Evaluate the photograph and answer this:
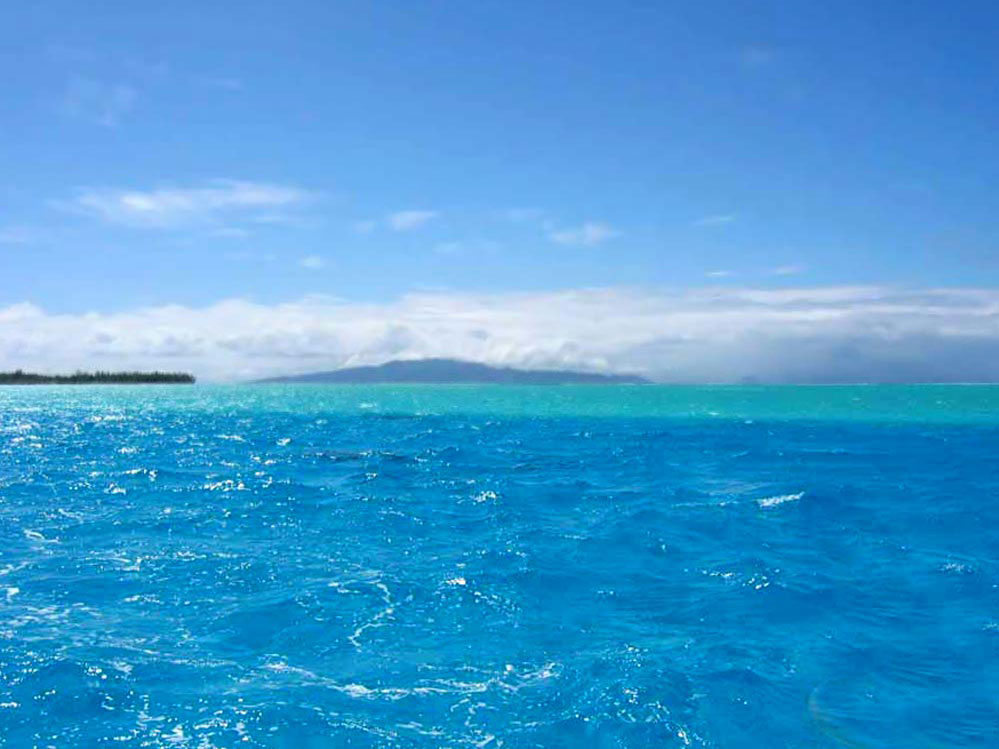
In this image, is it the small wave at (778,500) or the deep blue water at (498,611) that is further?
the small wave at (778,500)

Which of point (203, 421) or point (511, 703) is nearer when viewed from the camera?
point (511, 703)

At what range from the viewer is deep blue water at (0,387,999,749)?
38.5 ft

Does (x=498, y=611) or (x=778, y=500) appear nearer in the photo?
(x=498, y=611)

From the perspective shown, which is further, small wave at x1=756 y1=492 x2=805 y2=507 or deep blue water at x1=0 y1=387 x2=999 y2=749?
small wave at x1=756 y1=492 x2=805 y2=507

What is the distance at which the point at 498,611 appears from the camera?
17.1m

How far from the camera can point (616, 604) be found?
1775 centimetres

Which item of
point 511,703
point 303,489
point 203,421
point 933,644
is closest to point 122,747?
point 511,703

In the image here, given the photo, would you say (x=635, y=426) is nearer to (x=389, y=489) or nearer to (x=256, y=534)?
(x=389, y=489)

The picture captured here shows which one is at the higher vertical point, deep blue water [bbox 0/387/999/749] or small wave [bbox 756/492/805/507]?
small wave [bbox 756/492/805/507]

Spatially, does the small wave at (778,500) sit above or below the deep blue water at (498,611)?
above

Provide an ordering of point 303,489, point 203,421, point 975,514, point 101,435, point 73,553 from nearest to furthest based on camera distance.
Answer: point 73,553, point 975,514, point 303,489, point 101,435, point 203,421

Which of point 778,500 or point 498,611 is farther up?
point 778,500

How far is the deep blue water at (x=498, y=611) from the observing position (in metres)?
11.7

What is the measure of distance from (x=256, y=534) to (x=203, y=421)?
236 feet
